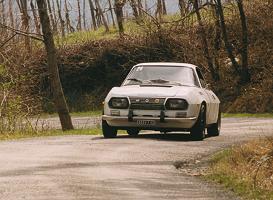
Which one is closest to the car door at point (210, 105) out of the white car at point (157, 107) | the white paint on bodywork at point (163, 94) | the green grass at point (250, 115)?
the white car at point (157, 107)

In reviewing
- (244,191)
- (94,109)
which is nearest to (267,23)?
(94,109)

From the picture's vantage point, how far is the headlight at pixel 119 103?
1464 cm

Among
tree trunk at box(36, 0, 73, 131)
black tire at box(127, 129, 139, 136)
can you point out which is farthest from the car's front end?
tree trunk at box(36, 0, 73, 131)

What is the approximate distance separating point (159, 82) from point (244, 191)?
7.36 meters

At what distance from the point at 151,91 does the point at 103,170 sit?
521cm

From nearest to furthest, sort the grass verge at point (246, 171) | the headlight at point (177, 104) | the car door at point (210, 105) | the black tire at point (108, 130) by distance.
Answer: the grass verge at point (246, 171) < the headlight at point (177, 104) < the black tire at point (108, 130) < the car door at point (210, 105)

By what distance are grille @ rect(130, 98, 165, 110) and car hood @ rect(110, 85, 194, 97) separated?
83 millimetres

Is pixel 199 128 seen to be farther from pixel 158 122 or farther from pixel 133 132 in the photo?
pixel 133 132

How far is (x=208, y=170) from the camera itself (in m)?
10.3

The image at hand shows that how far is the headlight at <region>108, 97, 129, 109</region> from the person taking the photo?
1464cm

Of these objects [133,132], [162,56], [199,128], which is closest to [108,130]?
[199,128]

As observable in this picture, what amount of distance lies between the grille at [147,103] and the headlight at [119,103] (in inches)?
5.0

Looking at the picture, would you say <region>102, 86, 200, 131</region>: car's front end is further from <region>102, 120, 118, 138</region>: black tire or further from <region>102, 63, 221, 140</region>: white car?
<region>102, 120, 118, 138</region>: black tire

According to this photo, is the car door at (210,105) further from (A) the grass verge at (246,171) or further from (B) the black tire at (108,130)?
(A) the grass verge at (246,171)
